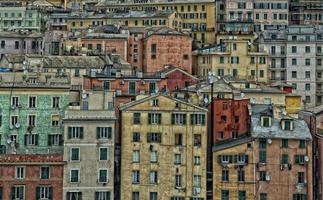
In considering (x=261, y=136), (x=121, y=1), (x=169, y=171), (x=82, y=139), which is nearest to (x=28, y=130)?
(x=82, y=139)

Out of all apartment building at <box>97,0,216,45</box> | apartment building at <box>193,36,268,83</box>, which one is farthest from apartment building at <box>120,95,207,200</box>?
apartment building at <box>97,0,216,45</box>

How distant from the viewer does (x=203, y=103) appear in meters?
68.6

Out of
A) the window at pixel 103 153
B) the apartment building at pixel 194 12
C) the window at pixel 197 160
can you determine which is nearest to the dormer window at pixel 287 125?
the window at pixel 197 160

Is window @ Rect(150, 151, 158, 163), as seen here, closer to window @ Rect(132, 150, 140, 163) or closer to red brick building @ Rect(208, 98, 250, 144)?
window @ Rect(132, 150, 140, 163)

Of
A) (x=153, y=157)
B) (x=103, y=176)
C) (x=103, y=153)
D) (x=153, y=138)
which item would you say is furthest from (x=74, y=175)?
(x=153, y=138)

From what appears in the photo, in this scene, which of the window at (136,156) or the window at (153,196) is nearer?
the window at (153,196)

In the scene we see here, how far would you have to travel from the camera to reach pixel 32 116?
6519 centimetres

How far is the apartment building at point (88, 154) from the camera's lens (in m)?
61.7

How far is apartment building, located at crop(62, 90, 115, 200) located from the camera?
61.7 meters

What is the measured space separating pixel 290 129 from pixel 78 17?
176 ft

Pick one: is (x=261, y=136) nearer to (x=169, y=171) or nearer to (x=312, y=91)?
(x=169, y=171)

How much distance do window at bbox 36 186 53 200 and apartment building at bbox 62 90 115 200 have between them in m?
1.08

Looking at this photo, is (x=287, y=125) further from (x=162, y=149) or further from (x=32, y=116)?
(x=32, y=116)

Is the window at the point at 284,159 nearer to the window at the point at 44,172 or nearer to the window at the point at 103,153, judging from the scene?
the window at the point at 103,153
